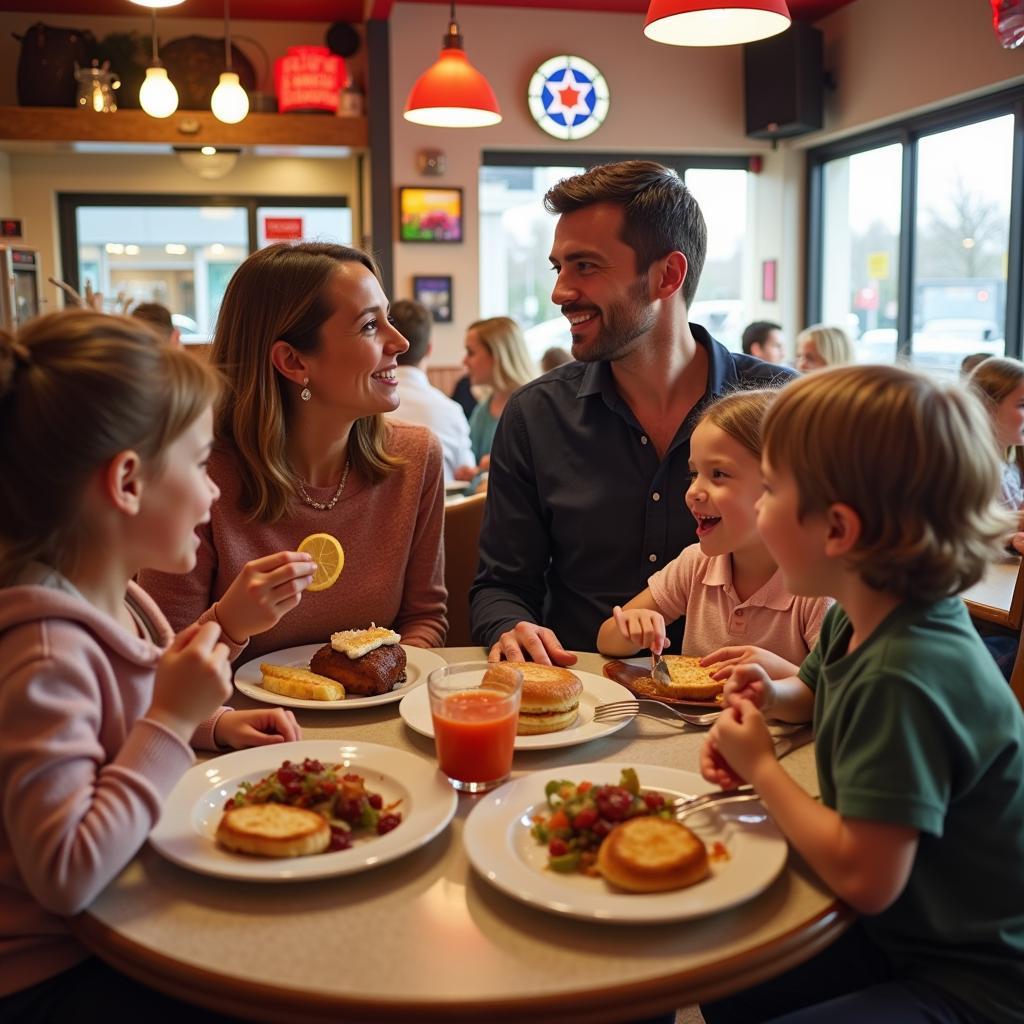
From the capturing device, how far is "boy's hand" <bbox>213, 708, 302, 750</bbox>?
1.48 meters

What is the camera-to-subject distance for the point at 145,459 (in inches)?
50.1

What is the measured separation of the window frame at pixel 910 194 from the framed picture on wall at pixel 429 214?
2.60 metres

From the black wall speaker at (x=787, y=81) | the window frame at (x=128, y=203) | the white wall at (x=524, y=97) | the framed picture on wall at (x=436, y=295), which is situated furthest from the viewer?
the window frame at (x=128, y=203)

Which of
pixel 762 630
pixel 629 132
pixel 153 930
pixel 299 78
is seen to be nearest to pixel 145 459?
pixel 153 930

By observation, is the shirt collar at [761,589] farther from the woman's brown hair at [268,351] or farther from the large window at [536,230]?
the large window at [536,230]

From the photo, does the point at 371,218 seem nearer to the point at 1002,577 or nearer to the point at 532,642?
the point at 1002,577

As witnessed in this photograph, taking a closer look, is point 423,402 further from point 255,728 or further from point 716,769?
point 716,769

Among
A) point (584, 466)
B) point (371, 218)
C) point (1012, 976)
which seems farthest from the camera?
point (371, 218)

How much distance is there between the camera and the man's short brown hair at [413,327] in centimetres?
509

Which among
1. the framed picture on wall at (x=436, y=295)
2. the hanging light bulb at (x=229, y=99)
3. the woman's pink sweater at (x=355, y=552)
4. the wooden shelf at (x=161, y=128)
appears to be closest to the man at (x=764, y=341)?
the framed picture on wall at (x=436, y=295)

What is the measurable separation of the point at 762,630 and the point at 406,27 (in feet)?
20.8

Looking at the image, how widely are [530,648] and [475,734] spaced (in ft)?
1.62

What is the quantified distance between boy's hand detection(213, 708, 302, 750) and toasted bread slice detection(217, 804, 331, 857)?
0.89 ft

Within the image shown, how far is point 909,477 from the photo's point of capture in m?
1.15
